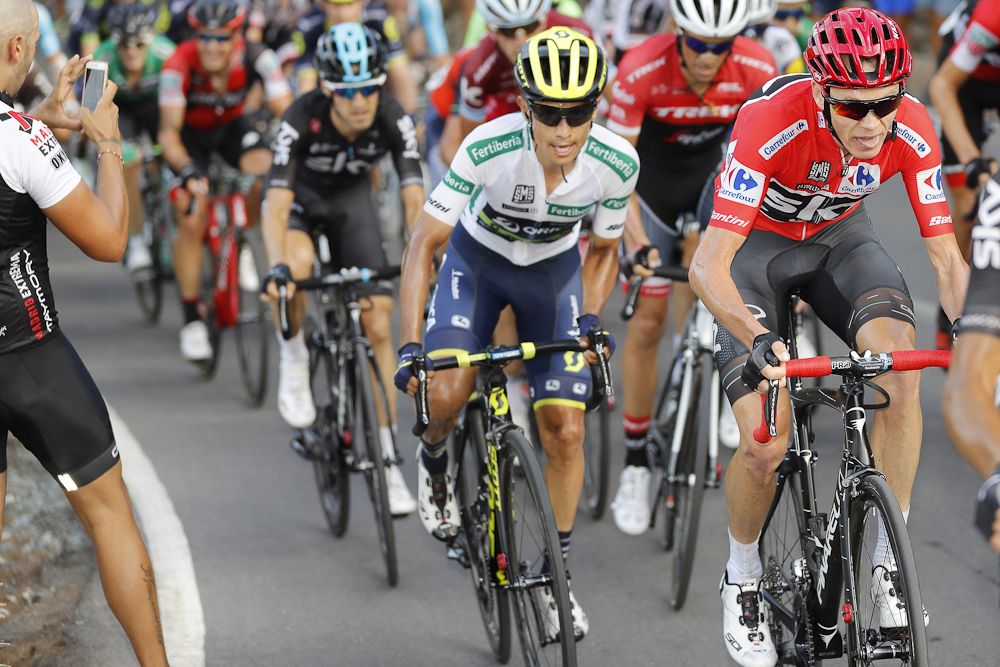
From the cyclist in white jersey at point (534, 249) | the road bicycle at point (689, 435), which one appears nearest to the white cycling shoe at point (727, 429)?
the road bicycle at point (689, 435)

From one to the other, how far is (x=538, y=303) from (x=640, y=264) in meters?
0.47

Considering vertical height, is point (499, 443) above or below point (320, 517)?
above

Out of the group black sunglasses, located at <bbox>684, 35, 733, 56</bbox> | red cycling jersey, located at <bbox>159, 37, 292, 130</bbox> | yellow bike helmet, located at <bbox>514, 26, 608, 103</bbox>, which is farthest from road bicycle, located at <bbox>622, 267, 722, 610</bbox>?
red cycling jersey, located at <bbox>159, 37, 292, 130</bbox>

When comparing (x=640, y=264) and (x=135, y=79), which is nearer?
(x=640, y=264)

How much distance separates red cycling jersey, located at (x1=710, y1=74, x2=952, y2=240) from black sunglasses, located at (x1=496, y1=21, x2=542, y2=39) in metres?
3.19

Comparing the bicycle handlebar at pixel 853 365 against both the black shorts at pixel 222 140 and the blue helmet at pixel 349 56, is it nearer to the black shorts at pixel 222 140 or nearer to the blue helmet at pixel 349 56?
the blue helmet at pixel 349 56

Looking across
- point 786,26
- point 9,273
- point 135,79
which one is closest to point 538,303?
point 9,273

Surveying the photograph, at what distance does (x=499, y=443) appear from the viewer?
4.82 metres

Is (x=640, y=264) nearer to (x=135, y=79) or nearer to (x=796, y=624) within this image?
(x=796, y=624)

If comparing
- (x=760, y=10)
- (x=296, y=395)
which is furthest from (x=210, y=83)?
(x=760, y=10)

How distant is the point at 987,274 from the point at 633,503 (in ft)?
11.4

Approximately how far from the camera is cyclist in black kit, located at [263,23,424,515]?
659 centimetres

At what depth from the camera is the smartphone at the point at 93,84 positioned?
423cm

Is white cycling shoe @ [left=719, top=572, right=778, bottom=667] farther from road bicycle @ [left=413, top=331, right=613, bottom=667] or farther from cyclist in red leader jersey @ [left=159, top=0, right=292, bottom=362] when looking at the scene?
cyclist in red leader jersey @ [left=159, top=0, right=292, bottom=362]
